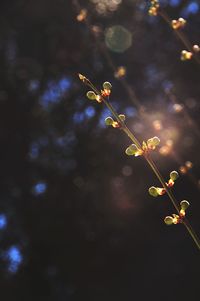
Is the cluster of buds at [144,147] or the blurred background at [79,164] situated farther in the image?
the blurred background at [79,164]

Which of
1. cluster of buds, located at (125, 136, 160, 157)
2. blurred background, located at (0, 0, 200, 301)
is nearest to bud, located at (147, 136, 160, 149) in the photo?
cluster of buds, located at (125, 136, 160, 157)

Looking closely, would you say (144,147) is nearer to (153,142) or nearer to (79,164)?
(153,142)

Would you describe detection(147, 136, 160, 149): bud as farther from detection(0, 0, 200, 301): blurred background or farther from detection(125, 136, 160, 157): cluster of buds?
detection(0, 0, 200, 301): blurred background

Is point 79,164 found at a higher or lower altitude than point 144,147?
higher

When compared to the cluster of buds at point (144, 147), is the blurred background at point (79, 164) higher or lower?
higher

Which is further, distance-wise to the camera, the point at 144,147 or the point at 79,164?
the point at 79,164

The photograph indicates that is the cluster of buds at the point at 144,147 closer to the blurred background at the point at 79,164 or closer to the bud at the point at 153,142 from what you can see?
the bud at the point at 153,142

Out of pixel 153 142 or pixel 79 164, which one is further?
pixel 79 164

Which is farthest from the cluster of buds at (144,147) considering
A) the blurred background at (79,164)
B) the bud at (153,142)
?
the blurred background at (79,164)

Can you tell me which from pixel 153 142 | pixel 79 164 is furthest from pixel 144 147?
pixel 79 164
